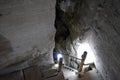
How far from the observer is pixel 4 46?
298cm

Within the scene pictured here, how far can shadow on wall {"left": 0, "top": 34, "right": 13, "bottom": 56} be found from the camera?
285 cm

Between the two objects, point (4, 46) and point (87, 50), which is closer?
point (4, 46)

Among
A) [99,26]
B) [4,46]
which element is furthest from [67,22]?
[4,46]

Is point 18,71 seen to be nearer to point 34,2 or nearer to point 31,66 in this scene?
point 31,66

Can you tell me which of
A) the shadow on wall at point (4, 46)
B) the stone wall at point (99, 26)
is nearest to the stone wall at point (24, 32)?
the shadow on wall at point (4, 46)

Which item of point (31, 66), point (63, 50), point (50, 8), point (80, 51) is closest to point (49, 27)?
point (50, 8)

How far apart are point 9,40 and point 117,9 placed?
6.96 feet

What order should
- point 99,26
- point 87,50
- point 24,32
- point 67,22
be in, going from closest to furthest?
point 24,32
point 99,26
point 87,50
point 67,22

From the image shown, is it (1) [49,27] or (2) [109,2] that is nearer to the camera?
(2) [109,2]

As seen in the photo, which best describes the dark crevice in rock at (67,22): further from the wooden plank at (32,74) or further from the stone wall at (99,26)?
the wooden plank at (32,74)

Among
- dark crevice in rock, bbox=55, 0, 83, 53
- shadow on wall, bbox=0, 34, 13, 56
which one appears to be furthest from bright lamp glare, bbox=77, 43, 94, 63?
shadow on wall, bbox=0, 34, 13, 56

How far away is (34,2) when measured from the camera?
2.55 meters

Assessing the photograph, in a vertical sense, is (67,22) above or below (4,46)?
above

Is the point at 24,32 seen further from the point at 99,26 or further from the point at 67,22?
the point at 67,22
